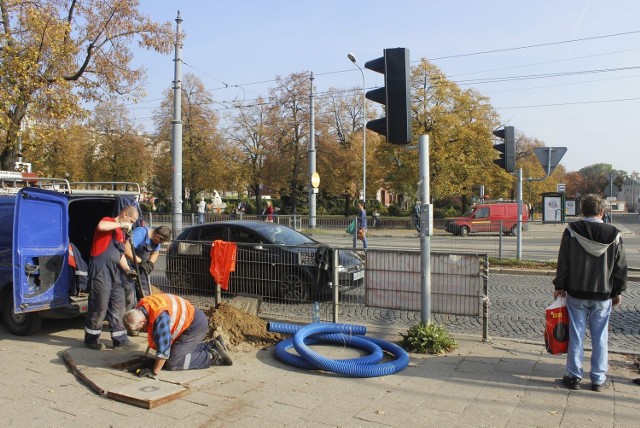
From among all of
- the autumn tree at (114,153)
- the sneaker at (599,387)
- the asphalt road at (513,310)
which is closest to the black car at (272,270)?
the asphalt road at (513,310)

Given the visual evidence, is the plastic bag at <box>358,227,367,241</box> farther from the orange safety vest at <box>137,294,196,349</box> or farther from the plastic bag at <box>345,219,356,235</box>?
the orange safety vest at <box>137,294,196,349</box>

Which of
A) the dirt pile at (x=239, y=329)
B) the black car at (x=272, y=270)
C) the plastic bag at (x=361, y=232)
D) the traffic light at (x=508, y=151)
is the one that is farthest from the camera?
the plastic bag at (x=361, y=232)

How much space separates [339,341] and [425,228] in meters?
1.66

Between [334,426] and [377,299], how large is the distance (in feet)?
9.12

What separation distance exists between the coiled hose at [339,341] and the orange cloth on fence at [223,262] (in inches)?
64.2

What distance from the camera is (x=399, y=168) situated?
3828 centimetres

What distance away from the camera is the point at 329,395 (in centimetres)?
464

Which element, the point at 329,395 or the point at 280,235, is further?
the point at 280,235

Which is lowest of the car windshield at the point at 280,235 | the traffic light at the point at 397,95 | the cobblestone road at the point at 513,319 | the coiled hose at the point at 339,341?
the cobblestone road at the point at 513,319

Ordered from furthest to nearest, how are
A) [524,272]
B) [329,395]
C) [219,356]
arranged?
[524,272] → [219,356] → [329,395]

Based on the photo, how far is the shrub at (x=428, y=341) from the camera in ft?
19.2

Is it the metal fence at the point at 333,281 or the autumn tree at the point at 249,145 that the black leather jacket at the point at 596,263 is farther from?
the autumn tree at the point at 249,145

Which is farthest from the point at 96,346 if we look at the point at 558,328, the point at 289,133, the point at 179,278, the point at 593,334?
the point at 289,133

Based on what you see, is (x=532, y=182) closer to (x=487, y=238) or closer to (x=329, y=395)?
(x=487, y=238)
